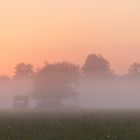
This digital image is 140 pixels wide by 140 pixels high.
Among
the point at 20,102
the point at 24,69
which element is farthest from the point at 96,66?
the point at 20,102

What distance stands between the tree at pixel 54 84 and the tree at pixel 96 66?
3553 centimetres

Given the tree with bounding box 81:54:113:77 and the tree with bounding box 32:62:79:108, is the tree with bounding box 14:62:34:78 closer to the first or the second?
the tree with bounding box 81:54:113:77

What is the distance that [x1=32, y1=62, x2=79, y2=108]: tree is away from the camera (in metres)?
127

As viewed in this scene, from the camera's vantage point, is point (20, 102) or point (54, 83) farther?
point (54, 83)

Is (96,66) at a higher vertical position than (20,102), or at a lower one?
higher

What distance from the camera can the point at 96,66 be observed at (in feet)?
589

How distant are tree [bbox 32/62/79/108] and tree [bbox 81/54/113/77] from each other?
35533 mm

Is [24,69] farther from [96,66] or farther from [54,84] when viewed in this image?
[54,84]

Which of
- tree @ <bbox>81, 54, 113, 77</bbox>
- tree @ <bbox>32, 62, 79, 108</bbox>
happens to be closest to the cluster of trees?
tree @ <bbox>32, 62, 79, 108</bbox>

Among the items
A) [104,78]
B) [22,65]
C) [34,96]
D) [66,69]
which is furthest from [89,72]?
[34,96]

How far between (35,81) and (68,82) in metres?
8.36

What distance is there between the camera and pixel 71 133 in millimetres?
17906

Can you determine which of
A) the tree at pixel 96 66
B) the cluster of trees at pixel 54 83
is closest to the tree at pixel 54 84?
the cluster of trees at pixel 54 83

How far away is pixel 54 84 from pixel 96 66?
158 ft
